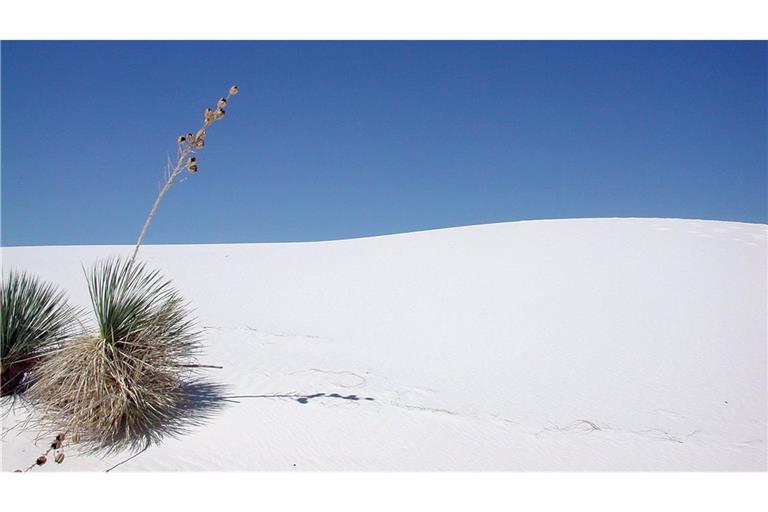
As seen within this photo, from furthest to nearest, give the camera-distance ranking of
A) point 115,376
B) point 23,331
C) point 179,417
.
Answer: point 23,331, point 179,417, point 115,376

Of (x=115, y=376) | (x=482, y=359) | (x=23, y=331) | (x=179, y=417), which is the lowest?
(x=179, y=417)

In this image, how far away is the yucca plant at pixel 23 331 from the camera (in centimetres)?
483

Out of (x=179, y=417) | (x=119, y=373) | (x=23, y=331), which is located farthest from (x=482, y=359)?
(x=23, y=331)

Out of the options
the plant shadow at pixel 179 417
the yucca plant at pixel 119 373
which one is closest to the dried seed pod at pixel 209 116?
the yucca plant at pixel 119 373

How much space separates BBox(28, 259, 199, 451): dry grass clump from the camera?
4152 mm

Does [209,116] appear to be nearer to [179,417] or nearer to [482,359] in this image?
[179,417]

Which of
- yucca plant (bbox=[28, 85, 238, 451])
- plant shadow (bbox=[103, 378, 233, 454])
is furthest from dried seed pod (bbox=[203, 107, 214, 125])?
plant shadow (bbox=[103, 378, 233, 454])

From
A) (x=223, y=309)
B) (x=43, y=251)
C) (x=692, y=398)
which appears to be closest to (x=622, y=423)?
(x=692, y=398)

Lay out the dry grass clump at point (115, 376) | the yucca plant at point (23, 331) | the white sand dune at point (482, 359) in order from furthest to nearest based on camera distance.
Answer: the yucca plant at point (23, 331), the white sand dune at point (482, 359), the dry grass clump at point (115, 376)

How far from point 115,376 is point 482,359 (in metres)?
4.72

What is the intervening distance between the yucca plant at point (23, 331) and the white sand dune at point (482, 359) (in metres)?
0.54

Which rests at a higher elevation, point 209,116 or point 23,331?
point 209,116

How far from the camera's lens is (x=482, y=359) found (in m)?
7.41

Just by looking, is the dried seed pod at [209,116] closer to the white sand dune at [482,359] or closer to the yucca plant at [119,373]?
the yucca plant at [119,373]
